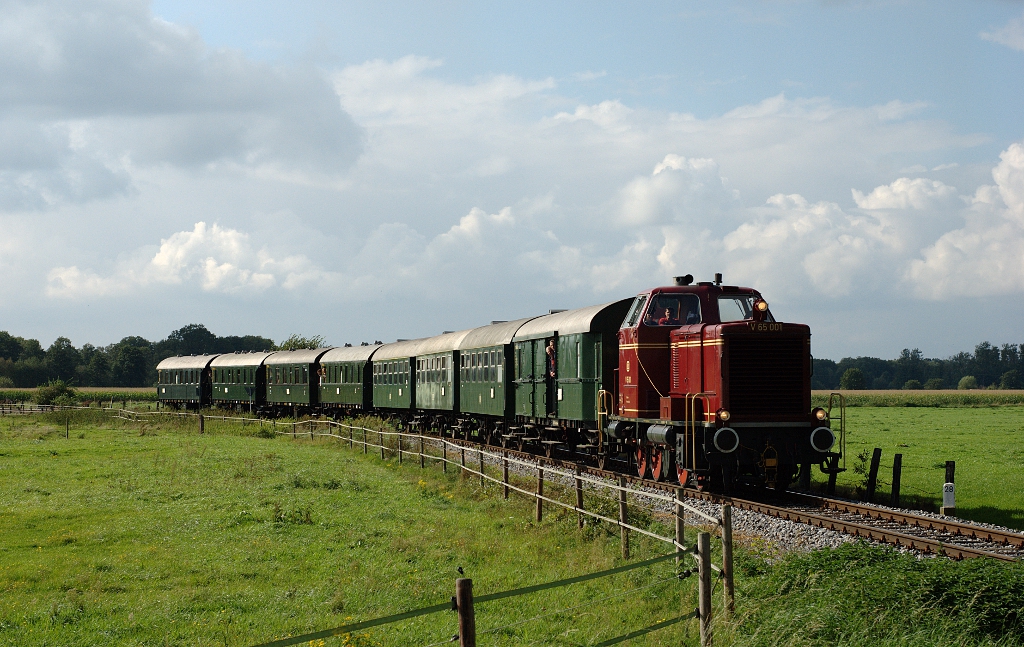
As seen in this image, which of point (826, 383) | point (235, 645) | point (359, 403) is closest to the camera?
point (235, 645)

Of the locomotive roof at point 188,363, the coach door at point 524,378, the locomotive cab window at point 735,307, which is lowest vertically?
the coach door at point 524,378

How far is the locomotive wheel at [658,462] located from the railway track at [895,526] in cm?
102

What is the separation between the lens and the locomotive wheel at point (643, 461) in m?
19.5

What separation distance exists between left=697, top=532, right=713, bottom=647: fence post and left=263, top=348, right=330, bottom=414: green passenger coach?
4408 centimetres

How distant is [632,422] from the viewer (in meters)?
19.4

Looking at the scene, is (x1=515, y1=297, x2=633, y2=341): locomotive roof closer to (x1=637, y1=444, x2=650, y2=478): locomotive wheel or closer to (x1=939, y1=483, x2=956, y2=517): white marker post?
(x1=637, y1=444, x2=650, y2=478): locomotive wheel

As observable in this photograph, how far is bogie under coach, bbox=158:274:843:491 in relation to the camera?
16.7 metres

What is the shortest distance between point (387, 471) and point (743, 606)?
1747cm

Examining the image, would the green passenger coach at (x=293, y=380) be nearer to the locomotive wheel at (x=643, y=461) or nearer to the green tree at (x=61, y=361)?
the locomotive wheel at (x=643, y=461)

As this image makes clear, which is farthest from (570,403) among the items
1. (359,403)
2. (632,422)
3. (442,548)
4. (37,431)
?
(37,431)

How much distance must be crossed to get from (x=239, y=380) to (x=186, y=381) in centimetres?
946

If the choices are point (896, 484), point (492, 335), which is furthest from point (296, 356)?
point (896, 484)

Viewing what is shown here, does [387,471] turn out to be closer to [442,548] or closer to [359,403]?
[442,548]

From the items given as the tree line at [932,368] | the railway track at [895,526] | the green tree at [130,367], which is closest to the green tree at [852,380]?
the tree line at [932,368]
